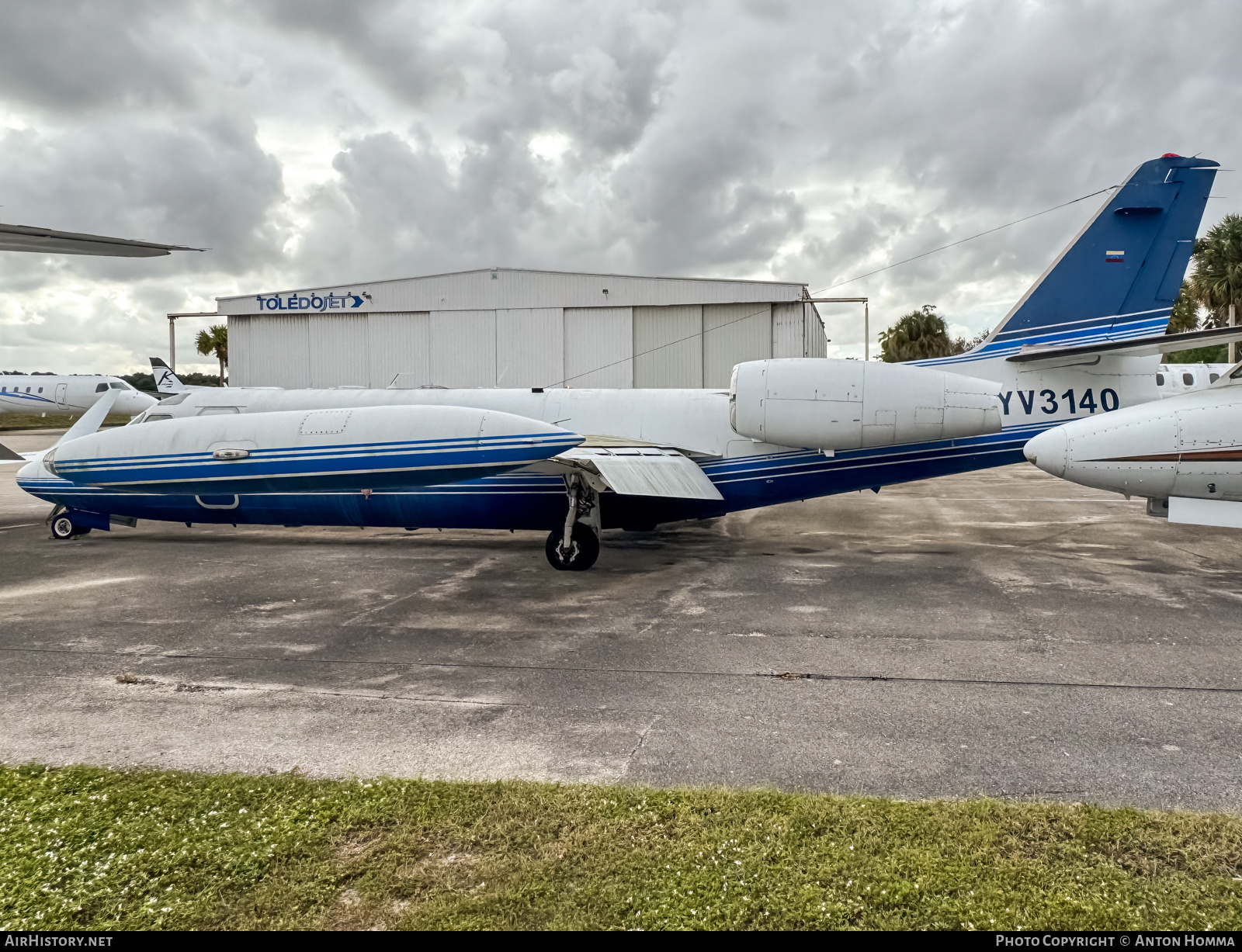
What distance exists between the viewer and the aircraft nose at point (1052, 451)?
8781 millimetres

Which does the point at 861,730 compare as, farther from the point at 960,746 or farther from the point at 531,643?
the point at 531,643

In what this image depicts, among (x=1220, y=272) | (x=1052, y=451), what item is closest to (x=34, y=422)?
(x=1052, y=451)

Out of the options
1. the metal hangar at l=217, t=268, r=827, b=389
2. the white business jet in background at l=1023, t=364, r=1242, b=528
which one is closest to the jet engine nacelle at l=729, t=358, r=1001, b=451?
the white business jet in background at l=1023, t=364, r=1242, b=528

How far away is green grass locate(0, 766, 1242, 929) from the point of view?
10.1 feet

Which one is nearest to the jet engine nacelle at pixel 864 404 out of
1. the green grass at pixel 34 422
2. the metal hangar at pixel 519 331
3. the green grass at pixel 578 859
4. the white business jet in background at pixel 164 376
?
the green grass at pixel 578 859

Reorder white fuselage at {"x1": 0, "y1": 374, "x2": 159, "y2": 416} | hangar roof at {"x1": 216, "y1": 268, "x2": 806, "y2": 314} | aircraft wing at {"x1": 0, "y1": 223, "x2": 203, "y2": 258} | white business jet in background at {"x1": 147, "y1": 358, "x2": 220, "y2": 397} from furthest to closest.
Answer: white fuselage at {"x1": 0, "y1": 374, "x2": 159, "y2": 416} → white business jet in background at {"x1": 147, "y1": 358, "x2": 220, "y2": 397} → hangar roof at {"x1": 216, "y1": 268, "x2": 806, "y2": 314} → aircraft wing at {"x1": 0, "y1": 223, "x2": 203, "y2": 258}

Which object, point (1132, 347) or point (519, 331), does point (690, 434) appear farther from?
point (519, 331)

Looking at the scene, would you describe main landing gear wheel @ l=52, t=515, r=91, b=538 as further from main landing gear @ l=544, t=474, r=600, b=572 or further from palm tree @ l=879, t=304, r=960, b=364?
palm tree @ l=879, t=304, r=960, b=364

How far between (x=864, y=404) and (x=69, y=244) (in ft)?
30.7

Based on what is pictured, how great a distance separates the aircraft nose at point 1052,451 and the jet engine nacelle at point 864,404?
2.45ft

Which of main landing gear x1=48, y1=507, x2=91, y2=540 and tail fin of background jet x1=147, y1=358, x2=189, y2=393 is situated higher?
tail fin of background jet x1=147, y1=358, x2=189, y2=393

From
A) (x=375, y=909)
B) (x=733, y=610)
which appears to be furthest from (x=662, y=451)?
(x=375, y=909)

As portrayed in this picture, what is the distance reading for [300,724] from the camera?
17.0ft
